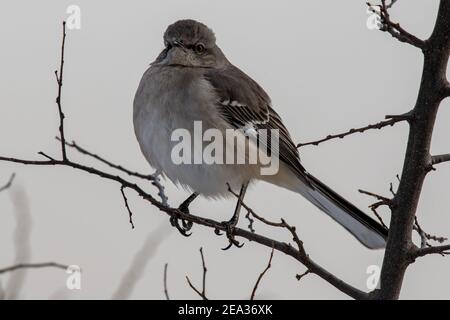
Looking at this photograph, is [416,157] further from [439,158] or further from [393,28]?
[393,28]

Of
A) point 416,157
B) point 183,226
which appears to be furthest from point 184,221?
point 416,157

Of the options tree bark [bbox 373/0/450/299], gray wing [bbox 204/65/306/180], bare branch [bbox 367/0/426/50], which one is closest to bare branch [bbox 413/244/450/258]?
tree bark [bbox 373/0/450/299]

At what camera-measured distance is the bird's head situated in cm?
516

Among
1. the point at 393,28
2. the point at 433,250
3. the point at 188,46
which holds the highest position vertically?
the point at 188,46

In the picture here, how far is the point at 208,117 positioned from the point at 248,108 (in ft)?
1.63

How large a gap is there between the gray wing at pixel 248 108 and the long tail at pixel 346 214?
130 mm

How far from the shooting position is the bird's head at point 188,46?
16.9 ft

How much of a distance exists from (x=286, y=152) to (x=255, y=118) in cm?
33

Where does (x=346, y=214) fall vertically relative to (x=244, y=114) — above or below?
below

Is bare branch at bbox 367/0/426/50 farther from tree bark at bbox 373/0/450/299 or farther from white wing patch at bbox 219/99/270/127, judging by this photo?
white wing patch at bbox 219/99/270/127

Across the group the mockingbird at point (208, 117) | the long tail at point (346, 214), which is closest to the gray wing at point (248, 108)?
the mockingbird at point (208, 117)

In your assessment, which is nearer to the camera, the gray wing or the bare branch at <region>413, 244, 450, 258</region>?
the bare branch at <region>413, 244, 450, 258</region>

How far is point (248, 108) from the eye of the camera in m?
5.14

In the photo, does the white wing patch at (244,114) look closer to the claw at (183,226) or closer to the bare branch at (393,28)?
the claw at (183,226)
